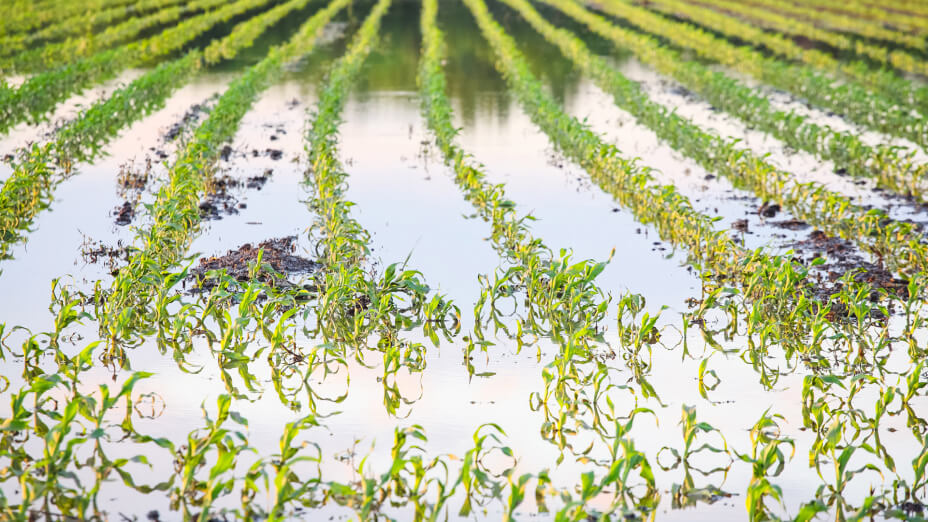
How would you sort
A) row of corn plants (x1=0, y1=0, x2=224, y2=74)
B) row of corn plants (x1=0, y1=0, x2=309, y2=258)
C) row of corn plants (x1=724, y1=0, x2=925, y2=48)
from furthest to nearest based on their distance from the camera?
row of corn plants (x1=724, y1=0, x2=925, y2=48) < row of corn plants (x1=0, y1=0, x2=224, y2=74) < row of corn plants (x1=0, y1=0, x2=309, y2=258)

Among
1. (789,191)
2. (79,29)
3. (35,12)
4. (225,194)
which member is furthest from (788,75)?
(35,12)

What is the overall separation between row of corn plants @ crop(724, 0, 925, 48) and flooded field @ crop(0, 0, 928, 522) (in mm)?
9629

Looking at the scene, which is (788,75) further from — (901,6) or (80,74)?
(901,6)

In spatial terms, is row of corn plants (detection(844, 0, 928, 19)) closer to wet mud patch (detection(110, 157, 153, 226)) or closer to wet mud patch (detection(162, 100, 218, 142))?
wet mud patch (detection(162, 100, 218, 142))


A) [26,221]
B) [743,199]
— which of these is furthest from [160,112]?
[743,199]

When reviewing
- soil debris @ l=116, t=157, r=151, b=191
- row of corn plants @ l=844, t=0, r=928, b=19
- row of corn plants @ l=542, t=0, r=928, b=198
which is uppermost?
soil debris @ l=116, t=157, r=151, b=191

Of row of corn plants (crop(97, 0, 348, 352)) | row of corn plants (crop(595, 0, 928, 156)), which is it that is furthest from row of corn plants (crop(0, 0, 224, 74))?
row of corn plants (crop(595, 0, 928, 156))

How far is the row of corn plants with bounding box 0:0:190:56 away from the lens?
2067 cm

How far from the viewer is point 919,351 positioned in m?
5.73

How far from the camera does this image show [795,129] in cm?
1238

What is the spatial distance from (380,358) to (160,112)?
9318 mm

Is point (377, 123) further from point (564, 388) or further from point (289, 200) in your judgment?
point (564, 388)

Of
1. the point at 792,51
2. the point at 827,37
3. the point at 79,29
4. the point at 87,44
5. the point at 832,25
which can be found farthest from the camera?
the point at 832,25

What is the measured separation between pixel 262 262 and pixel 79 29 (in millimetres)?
19829
